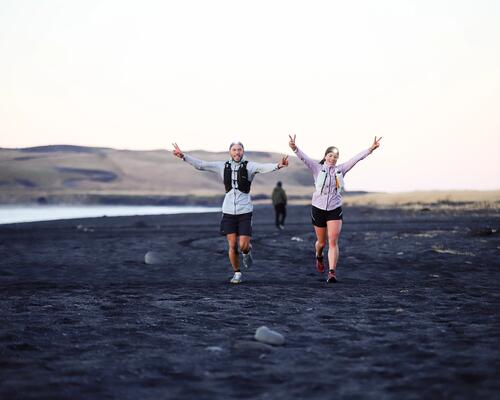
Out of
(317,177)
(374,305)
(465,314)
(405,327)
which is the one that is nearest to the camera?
(405,327)

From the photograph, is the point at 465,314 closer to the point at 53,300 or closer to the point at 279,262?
the point at 53,300

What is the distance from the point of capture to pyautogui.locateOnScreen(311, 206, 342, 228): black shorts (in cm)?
1062

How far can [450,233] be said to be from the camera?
22.7m

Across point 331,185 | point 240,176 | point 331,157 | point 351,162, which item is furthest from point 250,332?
point 351,162

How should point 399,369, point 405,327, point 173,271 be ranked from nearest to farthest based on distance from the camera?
1. point 399,369
2. point 405,327
3. point 173,271

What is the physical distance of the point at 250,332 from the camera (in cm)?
648

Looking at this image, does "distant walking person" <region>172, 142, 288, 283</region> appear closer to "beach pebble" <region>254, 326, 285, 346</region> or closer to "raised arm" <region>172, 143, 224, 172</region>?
"raised arm" <region>172, 143, 224, 172</region>

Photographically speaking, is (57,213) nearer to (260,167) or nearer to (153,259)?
(153,259)

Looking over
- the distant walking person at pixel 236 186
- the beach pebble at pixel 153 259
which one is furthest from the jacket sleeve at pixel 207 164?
the beach pebble at pixel 153 259

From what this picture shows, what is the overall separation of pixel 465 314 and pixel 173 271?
6.96 meters

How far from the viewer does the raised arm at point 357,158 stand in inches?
416

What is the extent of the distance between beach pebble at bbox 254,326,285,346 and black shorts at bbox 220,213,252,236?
459cm

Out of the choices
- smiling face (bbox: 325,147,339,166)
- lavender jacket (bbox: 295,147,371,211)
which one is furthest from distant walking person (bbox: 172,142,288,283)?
smiling face (bbox: 325,147,339,166)

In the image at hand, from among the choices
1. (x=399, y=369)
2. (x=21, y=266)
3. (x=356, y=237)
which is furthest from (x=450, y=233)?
(x=399, y=369)
